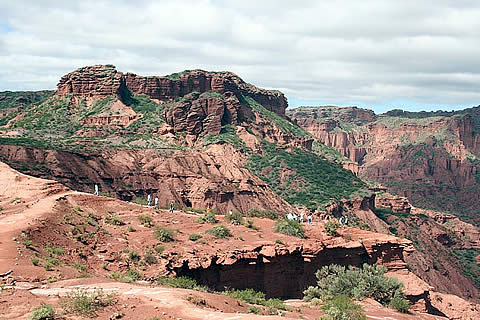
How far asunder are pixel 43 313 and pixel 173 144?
60.4m

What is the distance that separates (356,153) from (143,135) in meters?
109

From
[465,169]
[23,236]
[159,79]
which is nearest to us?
[23,236]

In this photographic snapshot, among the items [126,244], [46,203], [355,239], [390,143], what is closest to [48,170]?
[46,203]

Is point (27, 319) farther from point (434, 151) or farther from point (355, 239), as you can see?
point (434, 151)

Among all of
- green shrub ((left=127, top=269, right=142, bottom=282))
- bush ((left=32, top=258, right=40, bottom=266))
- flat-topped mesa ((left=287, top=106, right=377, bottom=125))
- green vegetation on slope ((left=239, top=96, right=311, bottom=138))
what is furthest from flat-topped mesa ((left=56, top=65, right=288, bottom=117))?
flat-topped mesa ((left=287, top=106, right=377, bottom=125))

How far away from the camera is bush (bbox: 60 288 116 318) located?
12422 mm

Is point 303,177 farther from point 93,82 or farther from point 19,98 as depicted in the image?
point 19,98

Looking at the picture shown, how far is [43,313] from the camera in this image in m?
11.7

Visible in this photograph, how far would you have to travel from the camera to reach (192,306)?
44.9 feet

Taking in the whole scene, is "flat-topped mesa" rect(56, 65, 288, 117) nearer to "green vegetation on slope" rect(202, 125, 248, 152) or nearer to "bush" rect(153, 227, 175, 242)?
"green vegetation on slope" rect(202, 125, 248, 152)

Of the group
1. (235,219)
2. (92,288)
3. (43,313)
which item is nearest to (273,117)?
(235,219)

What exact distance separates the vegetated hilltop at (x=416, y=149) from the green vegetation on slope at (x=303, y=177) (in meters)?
49.0

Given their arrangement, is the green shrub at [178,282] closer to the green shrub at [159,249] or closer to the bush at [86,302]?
the green shrub at [159,249]

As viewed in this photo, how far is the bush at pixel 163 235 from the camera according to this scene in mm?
23636
